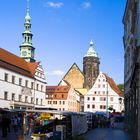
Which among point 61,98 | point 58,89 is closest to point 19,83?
point 61,98

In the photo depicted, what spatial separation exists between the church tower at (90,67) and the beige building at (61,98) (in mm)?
24945

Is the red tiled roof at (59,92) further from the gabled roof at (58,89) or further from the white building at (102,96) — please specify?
the white building at (102,96)

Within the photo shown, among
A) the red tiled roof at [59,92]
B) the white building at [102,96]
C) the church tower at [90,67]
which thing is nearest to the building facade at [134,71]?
the white building at [102,96]

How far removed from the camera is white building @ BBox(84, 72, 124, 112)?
113m

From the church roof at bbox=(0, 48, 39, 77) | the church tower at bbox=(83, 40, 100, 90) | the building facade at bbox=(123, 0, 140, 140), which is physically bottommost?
the building facade at bbox=(123, 0, 140, 140)

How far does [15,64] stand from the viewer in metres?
77.2

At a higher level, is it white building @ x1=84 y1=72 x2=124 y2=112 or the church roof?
the church roof

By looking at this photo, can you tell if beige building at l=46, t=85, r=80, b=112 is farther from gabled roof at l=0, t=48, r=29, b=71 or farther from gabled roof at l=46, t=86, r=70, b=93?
gabled roof at l=0, t=48, r=29, b=71

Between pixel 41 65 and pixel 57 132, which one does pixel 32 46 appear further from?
pixel 57 132

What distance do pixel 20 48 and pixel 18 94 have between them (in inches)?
1354

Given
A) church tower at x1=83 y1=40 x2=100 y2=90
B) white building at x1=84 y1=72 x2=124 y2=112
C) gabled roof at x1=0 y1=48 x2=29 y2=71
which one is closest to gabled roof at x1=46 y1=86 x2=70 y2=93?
white building at x1=84 y1=72 x2=124 y2=112

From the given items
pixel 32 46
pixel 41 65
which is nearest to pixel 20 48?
pixel 32 46

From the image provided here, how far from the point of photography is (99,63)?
158m

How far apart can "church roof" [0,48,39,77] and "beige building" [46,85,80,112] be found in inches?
1265
